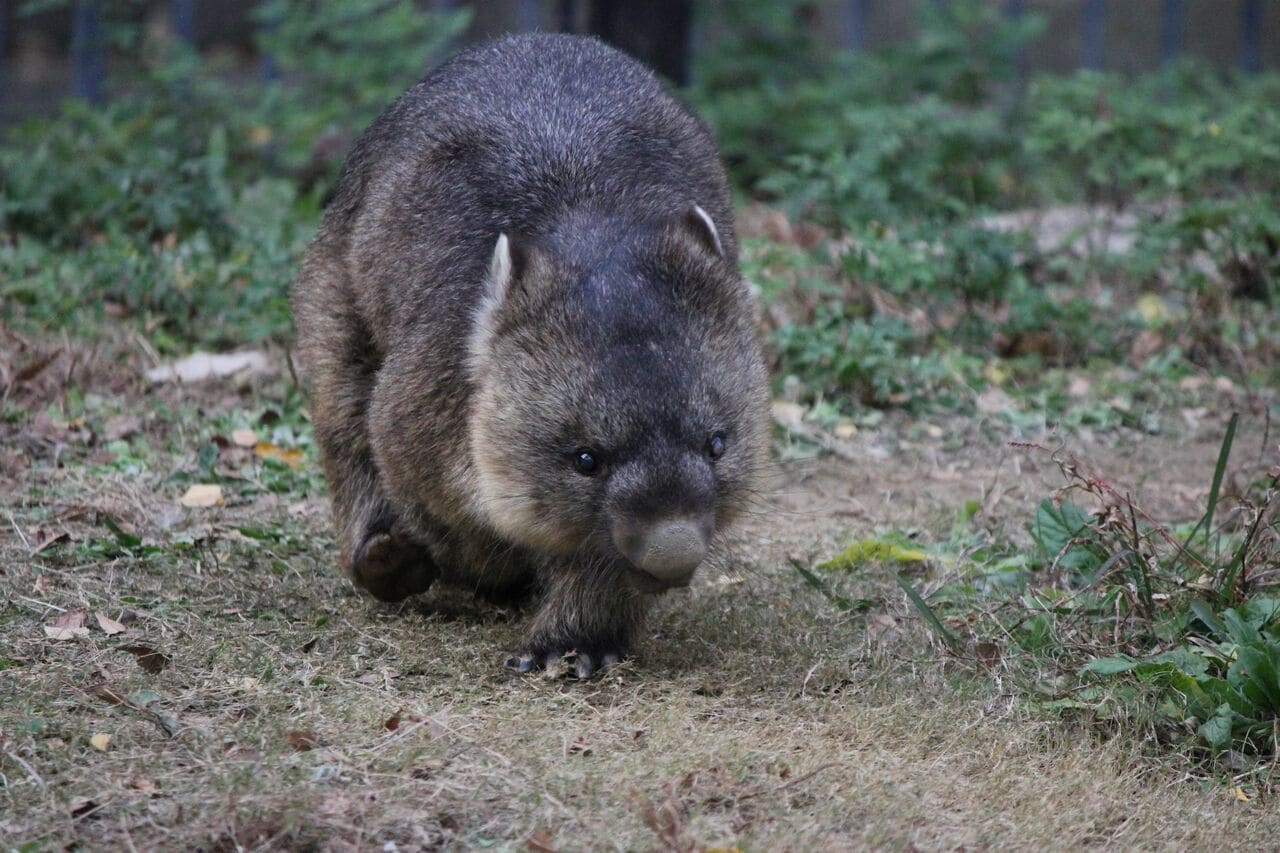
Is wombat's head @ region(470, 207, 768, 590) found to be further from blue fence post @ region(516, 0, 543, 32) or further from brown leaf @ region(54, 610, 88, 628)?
blue fence post @ region(516, 0, 543, 32)

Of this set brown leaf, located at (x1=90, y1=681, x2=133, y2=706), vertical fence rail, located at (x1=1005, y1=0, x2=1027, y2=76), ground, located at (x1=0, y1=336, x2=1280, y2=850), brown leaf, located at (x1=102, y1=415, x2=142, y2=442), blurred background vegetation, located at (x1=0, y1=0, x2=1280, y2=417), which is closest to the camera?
ground, located at (x1=0, y1=336, x2=1280, y2=850)

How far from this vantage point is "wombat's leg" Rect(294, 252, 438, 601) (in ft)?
14.8

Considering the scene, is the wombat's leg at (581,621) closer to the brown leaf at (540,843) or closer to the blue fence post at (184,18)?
the brown leaf at (540,843)

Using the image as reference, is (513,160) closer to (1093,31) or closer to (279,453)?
(279,453)

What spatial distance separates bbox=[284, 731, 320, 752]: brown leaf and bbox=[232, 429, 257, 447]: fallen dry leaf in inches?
99.1

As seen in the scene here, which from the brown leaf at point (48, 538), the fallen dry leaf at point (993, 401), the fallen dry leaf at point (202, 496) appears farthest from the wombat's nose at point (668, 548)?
the fallen dry leaf at point (993, 401)

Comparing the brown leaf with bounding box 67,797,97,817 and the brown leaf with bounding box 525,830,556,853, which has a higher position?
the brown leaf with bounding box 525,830,556,853

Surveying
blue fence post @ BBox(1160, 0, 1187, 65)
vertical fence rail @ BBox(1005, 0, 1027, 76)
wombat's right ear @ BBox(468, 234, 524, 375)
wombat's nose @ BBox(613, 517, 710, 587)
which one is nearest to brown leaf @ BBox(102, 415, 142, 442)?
wombat's right ear @ BBox(468, 234, 524, 375)

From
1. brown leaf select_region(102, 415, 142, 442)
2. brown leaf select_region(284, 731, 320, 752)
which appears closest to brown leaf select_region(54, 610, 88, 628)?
brown leaf select_region(284, 731, 320, 752)

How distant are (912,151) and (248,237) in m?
3.56

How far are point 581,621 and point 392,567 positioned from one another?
69cm

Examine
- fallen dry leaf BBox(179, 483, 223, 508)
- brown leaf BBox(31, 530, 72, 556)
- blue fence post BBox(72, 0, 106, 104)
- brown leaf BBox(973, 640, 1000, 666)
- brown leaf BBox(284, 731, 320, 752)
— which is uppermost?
blue fence post BBox(72, 0, 106, 104)

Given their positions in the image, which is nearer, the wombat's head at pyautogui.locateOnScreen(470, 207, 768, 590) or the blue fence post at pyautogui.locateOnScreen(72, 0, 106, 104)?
the wombat's head at pyautogui.locateOnScreen(470, 207, 768, 590)

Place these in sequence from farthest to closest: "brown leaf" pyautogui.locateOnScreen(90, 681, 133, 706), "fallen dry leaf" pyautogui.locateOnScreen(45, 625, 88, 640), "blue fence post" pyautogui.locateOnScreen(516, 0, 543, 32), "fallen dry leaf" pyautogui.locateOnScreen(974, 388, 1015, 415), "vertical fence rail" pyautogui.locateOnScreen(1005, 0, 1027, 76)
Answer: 1. "vertical fence rail" pyautogui.locateOnScreen(1005, 0, 1027, 76)
2. "blue fence post" pyautogui.locateOnScreen(516, 0, 543, 32)
3. "fallen dry leaf" pyautogui.locateOnScreen(974, 388, 1015, 415)
4. "fallen dry leaf" pyautogui.locateOnScreen(45, 625, 88, 640)
5. "brown leaf" pyautogui.locateOnScreen(90, 681, 133, 706)
